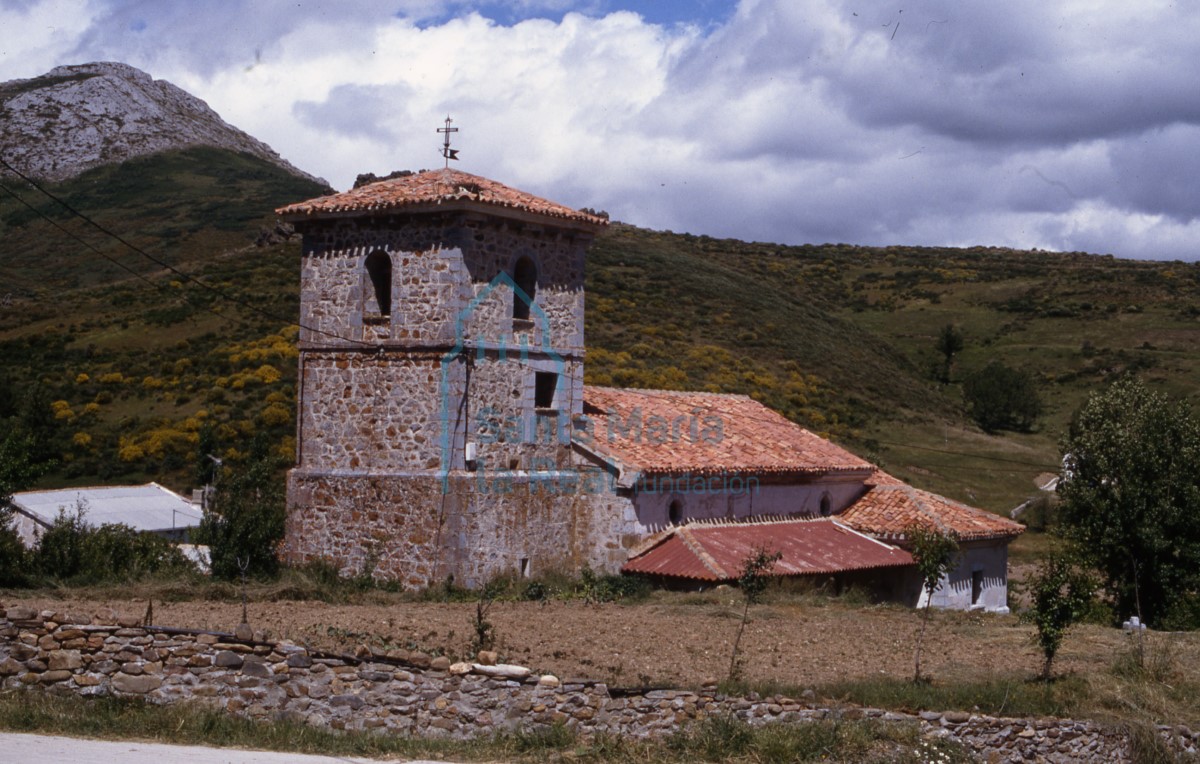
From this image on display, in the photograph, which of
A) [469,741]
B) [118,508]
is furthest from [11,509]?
[469,741]

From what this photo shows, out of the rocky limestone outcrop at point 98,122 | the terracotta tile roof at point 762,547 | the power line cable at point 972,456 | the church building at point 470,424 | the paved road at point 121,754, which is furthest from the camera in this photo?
the rocky limestone outcrop at point 98,122

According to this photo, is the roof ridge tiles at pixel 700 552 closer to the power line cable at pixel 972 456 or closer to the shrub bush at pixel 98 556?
the shrub bush at pixel 98 556

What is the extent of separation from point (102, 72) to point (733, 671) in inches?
4605

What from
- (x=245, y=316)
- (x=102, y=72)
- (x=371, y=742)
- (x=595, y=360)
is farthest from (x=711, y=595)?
(x=102, y=72)

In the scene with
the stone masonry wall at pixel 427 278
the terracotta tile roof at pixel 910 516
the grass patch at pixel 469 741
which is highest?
the stone masonry wall at pixel 427 278

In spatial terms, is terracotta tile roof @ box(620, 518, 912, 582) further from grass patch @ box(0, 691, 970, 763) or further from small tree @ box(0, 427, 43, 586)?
small tree @ box(0, 427, 43, 586)

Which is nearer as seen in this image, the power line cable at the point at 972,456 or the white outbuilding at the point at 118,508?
the white outbuilding at the point at 118,508

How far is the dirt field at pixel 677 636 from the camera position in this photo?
47.2 feet

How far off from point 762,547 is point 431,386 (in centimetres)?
722

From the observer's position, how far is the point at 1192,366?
64.7 m

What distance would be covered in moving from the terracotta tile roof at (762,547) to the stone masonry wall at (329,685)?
9266 mm

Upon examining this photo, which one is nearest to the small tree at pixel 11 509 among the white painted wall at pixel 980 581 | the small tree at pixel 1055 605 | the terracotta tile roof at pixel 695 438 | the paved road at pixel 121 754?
the paved road at pixel 121 754

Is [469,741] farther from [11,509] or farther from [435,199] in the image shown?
[11,509]

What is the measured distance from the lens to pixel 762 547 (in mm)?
23062
